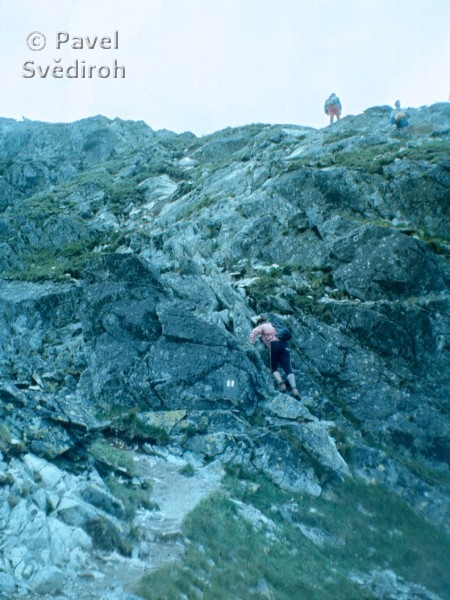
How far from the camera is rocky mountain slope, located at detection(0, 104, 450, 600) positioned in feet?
29.0

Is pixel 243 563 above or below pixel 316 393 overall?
below

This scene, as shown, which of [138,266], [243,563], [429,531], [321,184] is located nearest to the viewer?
[243,563]

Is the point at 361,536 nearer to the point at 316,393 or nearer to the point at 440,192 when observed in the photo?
the point at 316,393

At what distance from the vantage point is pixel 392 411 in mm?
14758

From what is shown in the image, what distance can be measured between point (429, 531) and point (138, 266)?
12257 millimetres

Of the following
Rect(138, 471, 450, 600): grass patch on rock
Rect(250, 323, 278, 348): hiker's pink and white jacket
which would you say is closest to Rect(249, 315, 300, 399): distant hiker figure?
Rect(250, 323, 278, 348): hiker's pink and white jacket

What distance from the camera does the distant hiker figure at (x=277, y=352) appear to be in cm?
1476

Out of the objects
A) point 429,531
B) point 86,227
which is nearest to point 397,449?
point 429,531

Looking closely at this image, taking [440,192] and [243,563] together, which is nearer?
[243,563]

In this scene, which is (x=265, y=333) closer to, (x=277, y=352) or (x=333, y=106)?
(x=277, y=352)

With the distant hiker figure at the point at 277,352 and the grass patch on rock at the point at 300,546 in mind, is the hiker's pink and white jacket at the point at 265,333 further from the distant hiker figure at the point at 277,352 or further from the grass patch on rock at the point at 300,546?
the grass patch on rock at the point at 300,546

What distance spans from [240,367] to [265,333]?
155 centimetres

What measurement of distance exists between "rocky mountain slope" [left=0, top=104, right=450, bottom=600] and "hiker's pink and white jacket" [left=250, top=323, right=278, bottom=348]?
21.9 inches

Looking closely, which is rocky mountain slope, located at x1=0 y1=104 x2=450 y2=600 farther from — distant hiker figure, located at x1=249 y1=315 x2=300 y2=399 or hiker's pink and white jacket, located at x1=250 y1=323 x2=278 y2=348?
hiker's pink and white jacket, located at x1=250 y1=323 x2=278 y2=348
